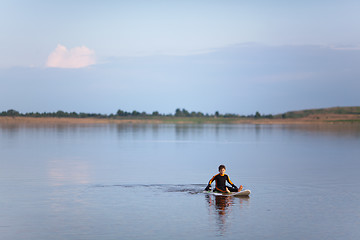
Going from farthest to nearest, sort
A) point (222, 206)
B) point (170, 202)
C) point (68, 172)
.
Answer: point (68, 172), point (170, 202), point (222, 206)

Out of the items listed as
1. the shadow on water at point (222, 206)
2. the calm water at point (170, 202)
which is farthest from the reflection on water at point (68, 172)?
the shadow on water at point (222, 206)

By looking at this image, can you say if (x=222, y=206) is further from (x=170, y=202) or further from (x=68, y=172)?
(x=68, y=172)

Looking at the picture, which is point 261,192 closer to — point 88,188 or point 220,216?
point 220,216

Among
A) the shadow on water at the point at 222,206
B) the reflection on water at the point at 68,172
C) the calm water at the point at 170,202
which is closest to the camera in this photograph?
the calm water at the point at 170,202

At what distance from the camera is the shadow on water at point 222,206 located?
17.7 m

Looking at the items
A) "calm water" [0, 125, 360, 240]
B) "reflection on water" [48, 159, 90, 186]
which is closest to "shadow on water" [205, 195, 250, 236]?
"calm water" [0, 125, 360, 240]

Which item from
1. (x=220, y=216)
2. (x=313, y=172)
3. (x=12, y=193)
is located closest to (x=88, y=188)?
(x=12, y=193)

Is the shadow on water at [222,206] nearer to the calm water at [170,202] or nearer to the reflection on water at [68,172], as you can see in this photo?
the calm water at [170,202]

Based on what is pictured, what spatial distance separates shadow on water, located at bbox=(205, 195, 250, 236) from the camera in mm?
17656

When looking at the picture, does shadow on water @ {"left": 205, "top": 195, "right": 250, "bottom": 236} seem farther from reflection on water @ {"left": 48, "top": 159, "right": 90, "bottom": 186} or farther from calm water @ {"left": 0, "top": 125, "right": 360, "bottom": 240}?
reflection on water @ {"left": 48, "top": 159, "right": 90, "bottom": 186}

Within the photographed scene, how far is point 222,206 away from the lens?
21297 millimetres

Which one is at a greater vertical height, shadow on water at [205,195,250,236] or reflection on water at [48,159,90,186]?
reflection on water at [48,159,90,186]

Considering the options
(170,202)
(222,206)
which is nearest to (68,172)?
(170,202)

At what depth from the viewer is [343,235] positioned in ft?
53.4
